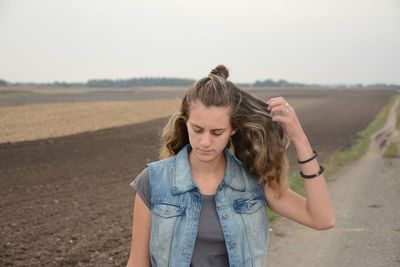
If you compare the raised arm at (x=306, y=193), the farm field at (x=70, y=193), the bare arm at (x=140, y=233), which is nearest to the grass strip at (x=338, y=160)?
the farm field at (x=70, y=193)

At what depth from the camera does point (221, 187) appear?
86.3 inches

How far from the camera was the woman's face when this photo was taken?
2180mm

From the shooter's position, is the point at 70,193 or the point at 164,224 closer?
the point at 164,224

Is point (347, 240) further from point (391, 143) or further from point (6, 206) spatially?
point (391, 143)

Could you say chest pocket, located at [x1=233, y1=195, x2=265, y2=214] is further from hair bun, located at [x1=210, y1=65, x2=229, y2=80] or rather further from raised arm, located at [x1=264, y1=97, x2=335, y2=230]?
hair bun, located at [x1=210, y1=65, x2=229, y2=80]

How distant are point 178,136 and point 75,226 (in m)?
5.98

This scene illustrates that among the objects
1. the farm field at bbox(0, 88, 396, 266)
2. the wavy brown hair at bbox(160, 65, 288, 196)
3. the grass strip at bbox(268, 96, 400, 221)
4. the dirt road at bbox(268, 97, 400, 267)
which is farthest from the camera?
the grass strip at bbox(268, 96, 400, 221)

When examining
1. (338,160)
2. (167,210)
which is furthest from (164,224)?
(338,160)

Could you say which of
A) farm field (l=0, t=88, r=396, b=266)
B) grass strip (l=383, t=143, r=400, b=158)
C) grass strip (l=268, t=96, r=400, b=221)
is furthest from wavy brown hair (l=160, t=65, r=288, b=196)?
grass strip (l=383, t=143, r=400, b=158)

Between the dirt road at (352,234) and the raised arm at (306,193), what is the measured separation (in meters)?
3.72

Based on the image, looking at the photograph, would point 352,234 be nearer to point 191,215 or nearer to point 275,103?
point 275,103

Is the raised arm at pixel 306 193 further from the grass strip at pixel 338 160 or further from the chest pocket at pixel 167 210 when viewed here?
the grass strip at pixel 338 160

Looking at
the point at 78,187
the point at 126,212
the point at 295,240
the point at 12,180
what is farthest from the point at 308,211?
the point at 12,180

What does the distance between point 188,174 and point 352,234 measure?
5502mm
